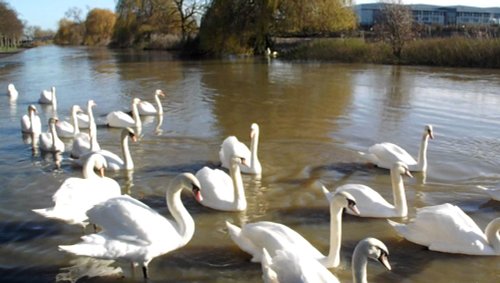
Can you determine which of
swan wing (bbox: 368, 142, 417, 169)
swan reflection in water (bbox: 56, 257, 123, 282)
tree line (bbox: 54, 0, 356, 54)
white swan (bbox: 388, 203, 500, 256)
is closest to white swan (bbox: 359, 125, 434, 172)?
swan wing (bbox: 368, 142, 417, 169)

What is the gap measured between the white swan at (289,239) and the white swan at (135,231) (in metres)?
0.63

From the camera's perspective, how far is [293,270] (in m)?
4.10

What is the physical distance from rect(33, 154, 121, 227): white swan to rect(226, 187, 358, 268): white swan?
1.86 meters

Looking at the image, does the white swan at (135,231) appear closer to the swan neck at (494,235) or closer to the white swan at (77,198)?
the white swan at (77,198)

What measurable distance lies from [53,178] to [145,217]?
Result: 13.0 ft

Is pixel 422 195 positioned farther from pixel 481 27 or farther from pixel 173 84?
pixel 481 27

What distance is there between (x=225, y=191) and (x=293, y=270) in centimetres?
290

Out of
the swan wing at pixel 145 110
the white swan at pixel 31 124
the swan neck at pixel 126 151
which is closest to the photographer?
the swan neck at pixel 126 151

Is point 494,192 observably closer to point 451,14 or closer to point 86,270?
point 86,270

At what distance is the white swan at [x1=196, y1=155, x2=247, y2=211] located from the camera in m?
6.75

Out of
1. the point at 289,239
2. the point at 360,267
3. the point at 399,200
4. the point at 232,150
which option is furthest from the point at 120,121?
the point at 360,267

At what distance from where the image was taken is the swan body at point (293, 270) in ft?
13.3

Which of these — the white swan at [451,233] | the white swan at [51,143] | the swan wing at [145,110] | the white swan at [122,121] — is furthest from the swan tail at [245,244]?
the swan wing at [145,110]

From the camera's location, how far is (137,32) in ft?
221
